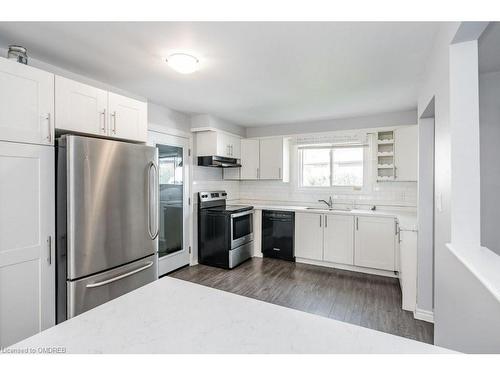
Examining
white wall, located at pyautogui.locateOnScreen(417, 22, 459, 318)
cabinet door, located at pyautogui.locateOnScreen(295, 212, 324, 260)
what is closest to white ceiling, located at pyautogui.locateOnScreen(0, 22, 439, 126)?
white wall, located at pyautogui.locateOnScreen(417, 22, 459, 318)

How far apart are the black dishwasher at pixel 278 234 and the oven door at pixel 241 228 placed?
0.80 feet

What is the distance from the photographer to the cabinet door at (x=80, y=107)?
192 centimetres

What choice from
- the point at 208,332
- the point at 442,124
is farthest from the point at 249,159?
the point at 208,332

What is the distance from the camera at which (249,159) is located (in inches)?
188

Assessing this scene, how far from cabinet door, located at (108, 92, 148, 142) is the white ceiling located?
31 centimetres

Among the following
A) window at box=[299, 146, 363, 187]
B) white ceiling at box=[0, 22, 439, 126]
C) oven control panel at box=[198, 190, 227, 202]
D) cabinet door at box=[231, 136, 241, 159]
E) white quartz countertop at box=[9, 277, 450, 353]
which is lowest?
white quartz countertop at box=[9, 277, 450, 353]

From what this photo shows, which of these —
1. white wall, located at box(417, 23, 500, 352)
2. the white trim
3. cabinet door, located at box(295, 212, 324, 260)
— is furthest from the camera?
cabinet door, located at box(295, 212, 324, 260)

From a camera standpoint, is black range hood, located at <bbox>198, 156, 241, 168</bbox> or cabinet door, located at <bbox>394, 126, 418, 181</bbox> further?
black range hood, located at <bbox>198, 156, 241, 168</bbox>

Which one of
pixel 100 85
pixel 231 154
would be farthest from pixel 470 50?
pixel 231 154

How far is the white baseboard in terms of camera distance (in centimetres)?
242

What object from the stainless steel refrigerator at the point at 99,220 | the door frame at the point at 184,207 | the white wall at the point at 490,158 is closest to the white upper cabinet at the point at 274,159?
the door frame at the point at 184,207

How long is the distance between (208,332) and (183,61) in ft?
6.72

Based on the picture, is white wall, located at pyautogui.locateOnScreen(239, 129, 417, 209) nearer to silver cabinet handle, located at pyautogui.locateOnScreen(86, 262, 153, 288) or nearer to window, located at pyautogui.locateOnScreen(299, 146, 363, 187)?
window, located at pyautogui.locateOnScreen(299, 146, 363, 187)

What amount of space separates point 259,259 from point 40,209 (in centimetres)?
323
